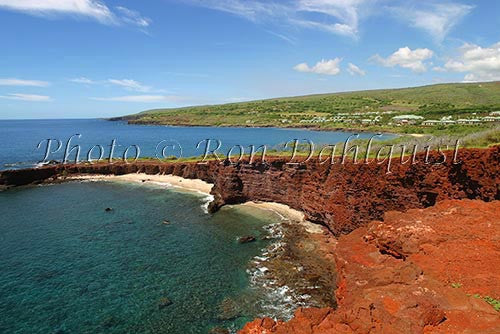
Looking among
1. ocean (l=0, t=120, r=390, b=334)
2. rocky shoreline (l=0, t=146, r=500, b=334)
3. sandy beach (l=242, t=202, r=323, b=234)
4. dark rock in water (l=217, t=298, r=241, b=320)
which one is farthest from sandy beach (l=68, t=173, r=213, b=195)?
dark rock in water (l=217, t=298, r=241, b=320)

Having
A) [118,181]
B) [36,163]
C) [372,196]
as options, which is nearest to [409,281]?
[372,196]

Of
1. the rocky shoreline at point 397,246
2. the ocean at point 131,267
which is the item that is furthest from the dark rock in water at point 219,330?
the rocky shoreline at point 397,246

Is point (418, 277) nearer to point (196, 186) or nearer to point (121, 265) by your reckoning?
point (121, 265)

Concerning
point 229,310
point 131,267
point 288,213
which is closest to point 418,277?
point 229,310

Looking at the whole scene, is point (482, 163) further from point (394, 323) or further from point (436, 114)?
point (436, 114)

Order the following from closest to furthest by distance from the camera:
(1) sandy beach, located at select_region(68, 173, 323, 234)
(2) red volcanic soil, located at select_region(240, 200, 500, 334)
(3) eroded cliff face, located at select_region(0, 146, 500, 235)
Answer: (2) red volcanic soil, located at select_region(240, 200, 500, 334), (3) eroded cliff face, located at select_region(0, 146, 500, 235), (1) sandy beach, located at select_region(68, 173, 323, 234)

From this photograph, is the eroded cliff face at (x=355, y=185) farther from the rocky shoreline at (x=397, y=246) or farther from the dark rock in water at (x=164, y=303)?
the dark rock in water at (x=164, y=303)

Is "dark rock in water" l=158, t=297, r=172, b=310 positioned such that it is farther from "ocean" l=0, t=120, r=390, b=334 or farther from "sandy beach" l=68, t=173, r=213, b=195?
"sandy beach" l=68, t=173, r=213, b=195
